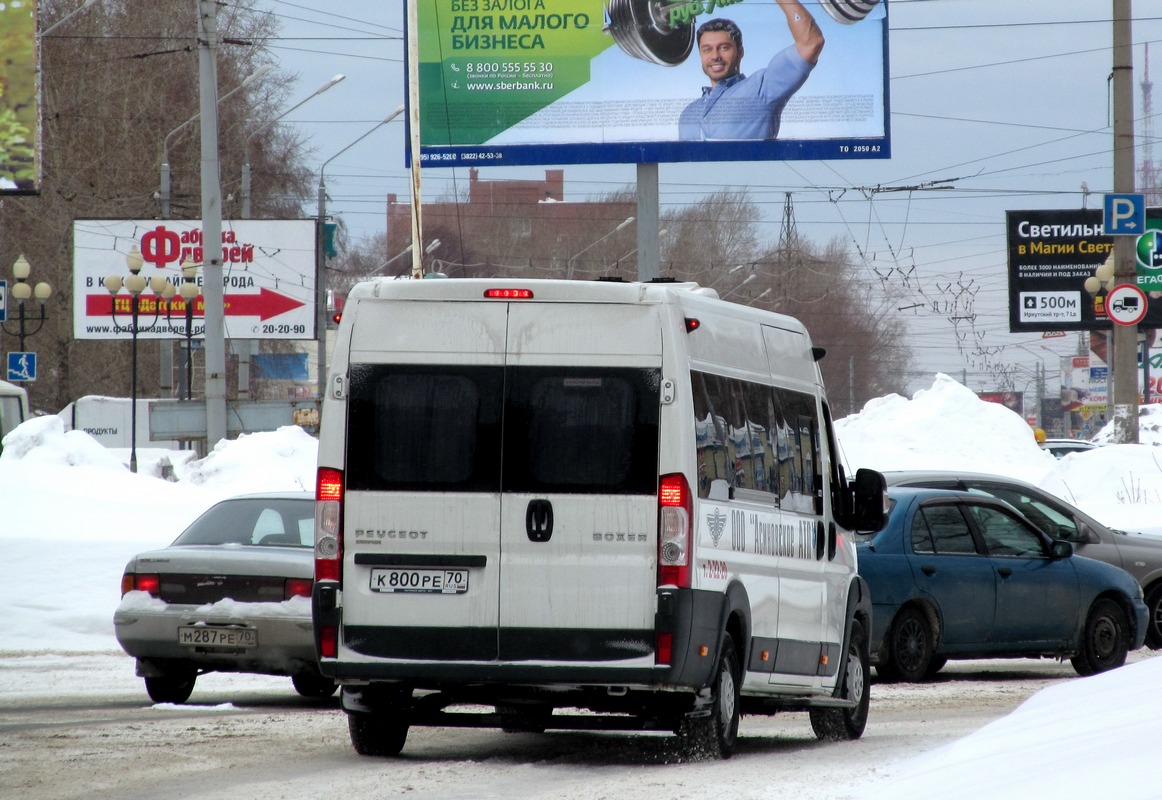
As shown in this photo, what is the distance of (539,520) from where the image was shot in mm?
8031

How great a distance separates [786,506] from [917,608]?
4.17 meters

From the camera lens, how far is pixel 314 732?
32.2ft

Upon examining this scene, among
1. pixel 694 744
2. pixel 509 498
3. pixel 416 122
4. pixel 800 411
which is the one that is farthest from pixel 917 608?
pixel 416 122

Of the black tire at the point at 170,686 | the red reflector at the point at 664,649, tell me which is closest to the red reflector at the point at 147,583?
the black tire at the point at 170,686

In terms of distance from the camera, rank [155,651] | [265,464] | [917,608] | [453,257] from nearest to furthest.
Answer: [155,651], [917,608], [265,464], [453,257]

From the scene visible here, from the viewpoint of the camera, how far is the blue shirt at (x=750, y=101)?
29781mm

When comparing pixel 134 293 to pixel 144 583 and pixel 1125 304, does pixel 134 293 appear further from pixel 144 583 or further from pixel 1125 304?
pixel 144 583

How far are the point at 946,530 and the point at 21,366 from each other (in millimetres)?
31921

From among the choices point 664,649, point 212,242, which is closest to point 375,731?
point 664,649

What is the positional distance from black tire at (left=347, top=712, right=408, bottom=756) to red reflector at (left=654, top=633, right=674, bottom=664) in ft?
4.83

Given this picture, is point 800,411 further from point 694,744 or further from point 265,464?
point 265,464

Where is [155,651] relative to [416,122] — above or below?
below

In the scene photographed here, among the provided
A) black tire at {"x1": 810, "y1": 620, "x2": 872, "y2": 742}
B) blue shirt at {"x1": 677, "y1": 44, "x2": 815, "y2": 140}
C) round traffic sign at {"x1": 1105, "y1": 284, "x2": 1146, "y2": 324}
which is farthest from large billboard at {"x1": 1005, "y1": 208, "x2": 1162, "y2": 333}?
black tire at {"x1": 810, "y1": 620, "x2": 872, "y2": 742}

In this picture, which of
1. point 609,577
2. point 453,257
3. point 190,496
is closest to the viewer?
point 609,577
